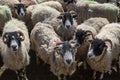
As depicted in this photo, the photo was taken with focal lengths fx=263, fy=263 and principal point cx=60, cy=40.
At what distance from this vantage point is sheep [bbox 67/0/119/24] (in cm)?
1030

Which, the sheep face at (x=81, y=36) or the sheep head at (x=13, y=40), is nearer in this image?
the sheep head at (x=13, y=40)

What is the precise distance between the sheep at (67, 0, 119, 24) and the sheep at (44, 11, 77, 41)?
1.85 meters

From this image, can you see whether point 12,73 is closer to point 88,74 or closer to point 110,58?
point 88,74

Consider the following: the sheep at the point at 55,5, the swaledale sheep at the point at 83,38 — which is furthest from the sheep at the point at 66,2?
the swaledale sheep at the point at 83,38

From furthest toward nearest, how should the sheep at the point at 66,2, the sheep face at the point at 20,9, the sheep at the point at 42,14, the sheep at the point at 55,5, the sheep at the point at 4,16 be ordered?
the sheep at the point at 66,2, the sheep at the point at 55,5, the sheep face at the point at 20,9, the sheep at the point at 4,16, the sheep at the point at 42,14

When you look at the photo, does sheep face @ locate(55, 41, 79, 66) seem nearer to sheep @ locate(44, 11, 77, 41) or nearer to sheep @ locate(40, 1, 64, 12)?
sheep @ locate(44, 11, 77, 41)

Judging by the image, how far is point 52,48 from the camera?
742cm

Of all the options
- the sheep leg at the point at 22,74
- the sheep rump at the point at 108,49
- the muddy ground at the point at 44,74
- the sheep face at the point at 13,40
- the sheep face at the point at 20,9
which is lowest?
the muddy ground at the point at 44,74

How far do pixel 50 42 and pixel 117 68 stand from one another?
2389 millimetres

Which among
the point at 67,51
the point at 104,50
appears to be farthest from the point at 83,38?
the point at 67,51

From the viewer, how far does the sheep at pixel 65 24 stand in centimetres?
842

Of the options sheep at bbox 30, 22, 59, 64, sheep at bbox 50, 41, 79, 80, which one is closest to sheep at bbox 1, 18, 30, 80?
sheep at bbox 30, 22, 59, 64

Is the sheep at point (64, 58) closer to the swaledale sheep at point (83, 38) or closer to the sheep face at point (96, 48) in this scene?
the sheep face at point (96, 48)

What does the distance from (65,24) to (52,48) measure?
4.18 feet
